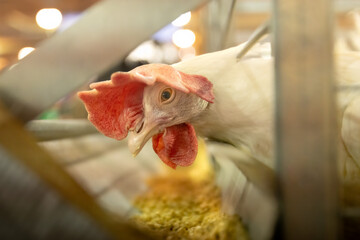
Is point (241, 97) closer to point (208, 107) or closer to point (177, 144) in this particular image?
point (208, 107)

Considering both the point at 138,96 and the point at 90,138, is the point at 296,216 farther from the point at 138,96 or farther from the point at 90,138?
the point at 90,138

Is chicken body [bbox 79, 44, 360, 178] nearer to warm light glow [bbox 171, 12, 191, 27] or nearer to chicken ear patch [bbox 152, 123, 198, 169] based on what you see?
chicken ear patch [bbox 152, 123, 198, 169]

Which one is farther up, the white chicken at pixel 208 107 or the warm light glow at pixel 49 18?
the warm light glow at pixel 49 18

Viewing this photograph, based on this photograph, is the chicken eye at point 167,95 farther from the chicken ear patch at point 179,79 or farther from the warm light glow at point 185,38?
the warm light glow at point 185,38

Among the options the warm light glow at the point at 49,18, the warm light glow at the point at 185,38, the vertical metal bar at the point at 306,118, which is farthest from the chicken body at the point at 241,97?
the warm light glow at the point at 49,18

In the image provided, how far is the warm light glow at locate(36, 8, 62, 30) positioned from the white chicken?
115 cm

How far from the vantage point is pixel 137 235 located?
0.72 metres


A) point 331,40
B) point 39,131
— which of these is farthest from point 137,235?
point 39,131

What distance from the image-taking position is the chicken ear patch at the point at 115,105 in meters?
1.03

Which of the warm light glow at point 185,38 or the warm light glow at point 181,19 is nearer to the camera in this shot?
the warm light glow at point 181,19

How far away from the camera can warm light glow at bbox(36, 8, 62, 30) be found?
7.09 feet

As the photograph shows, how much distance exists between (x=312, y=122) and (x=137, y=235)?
1.39 ft

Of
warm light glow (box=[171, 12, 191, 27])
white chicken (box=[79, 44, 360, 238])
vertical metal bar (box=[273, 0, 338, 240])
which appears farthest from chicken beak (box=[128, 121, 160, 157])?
vertical metal bar (box=[273, 0, 338, 240])

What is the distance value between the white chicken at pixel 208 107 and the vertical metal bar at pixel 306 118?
0.76ft
